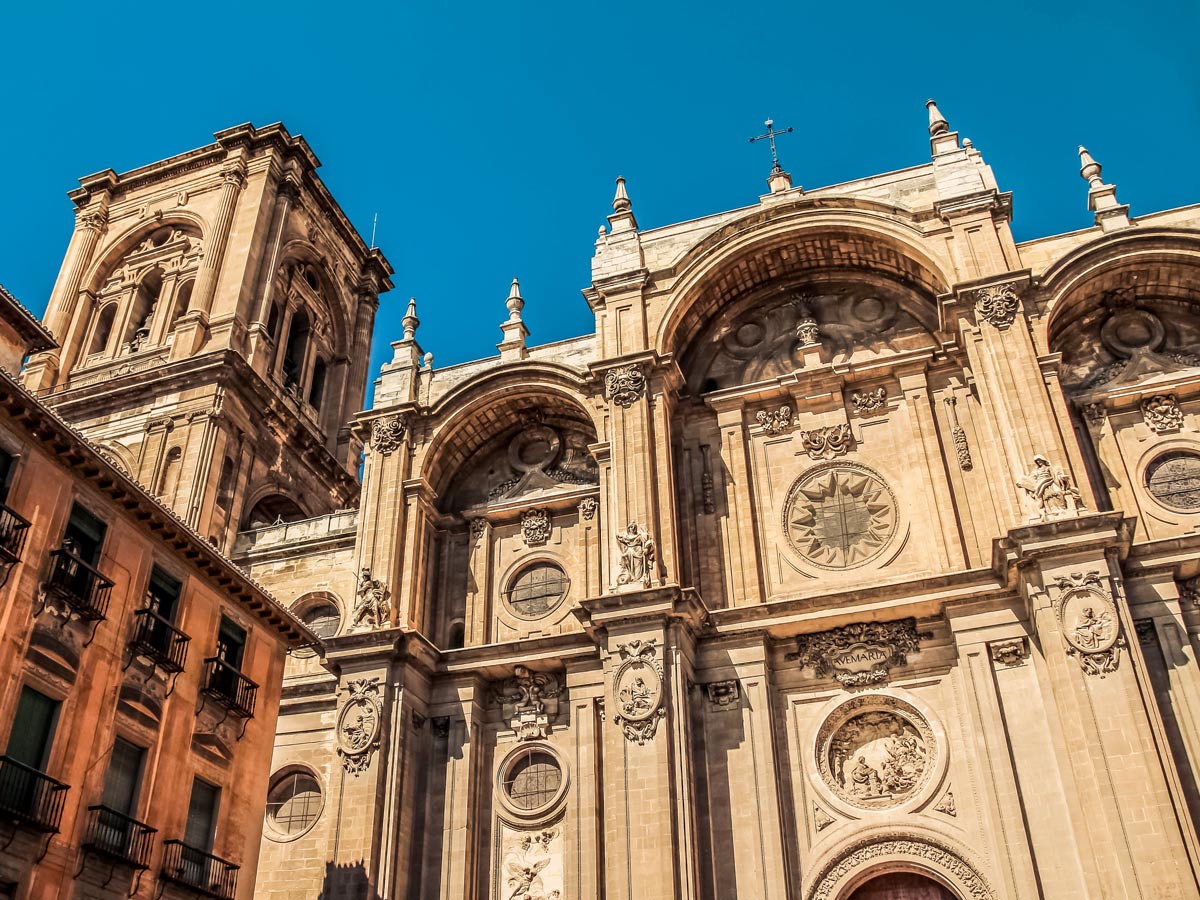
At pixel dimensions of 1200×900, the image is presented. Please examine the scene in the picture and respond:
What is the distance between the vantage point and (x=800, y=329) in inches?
1095

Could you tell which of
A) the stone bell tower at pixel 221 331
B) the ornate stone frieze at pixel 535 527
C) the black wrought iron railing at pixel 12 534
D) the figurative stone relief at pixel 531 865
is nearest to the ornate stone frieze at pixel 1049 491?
the ornate stone frieze at pixel 535 527

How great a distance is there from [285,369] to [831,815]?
27472mm

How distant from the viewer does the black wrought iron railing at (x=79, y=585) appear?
57.4ft

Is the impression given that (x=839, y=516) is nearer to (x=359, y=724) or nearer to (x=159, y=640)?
(x=359, y=724)

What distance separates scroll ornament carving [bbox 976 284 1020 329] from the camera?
79.3 feet

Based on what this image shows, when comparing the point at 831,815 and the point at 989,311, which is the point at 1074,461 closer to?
the point at 989,311

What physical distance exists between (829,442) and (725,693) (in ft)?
21.9

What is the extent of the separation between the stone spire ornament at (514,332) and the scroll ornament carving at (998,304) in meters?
10.3

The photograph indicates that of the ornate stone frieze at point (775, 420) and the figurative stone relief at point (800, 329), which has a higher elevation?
the figurative stone relief at point (800, 329)

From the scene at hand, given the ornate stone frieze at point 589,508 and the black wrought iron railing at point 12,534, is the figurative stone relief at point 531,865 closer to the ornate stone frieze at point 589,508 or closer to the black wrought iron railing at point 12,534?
the ornate stone frieze at point 589,508

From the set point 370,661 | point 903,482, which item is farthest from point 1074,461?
point 370,661

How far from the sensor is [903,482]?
82.3ft

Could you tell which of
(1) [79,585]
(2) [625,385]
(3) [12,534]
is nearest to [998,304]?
(2) [625,385]

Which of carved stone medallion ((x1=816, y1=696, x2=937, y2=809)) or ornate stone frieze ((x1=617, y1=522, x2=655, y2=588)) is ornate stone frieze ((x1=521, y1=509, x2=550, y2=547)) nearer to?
ornate stone frieze ((x1=617, y1=522, x2=655, y2=588))
